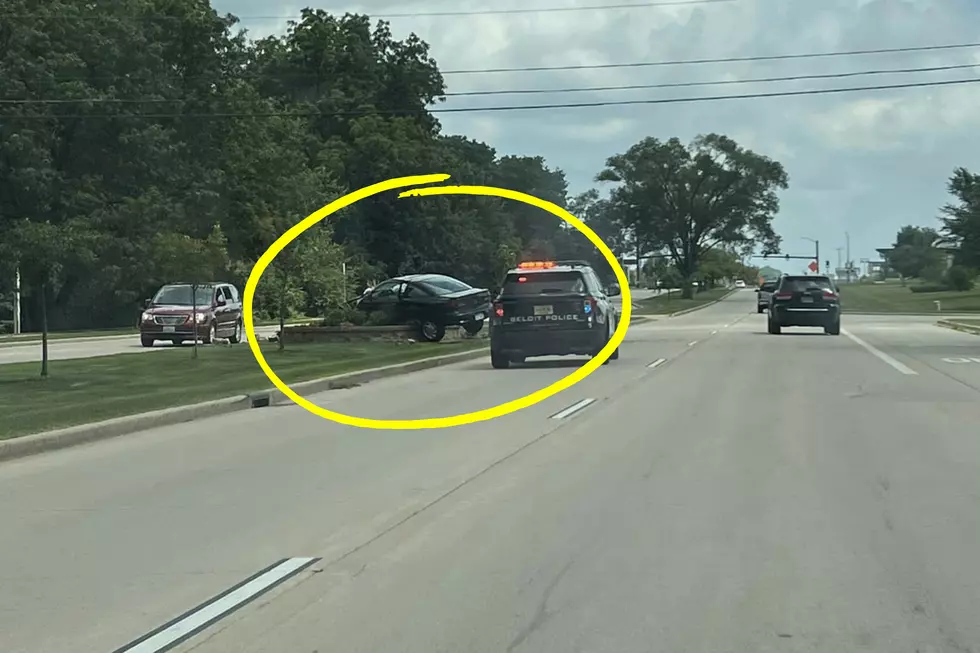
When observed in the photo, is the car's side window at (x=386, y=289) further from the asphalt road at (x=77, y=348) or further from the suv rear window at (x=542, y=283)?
the suv rear window at (x=542, y=283)

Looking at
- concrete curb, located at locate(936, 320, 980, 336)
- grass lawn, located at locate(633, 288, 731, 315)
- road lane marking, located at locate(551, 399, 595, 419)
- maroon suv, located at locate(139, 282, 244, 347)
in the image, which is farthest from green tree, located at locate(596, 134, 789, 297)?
road lane marking, located at locate(551, 399, 595, 419)

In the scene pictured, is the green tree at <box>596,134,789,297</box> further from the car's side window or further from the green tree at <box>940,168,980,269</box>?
the car's side window

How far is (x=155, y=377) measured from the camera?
22781mm

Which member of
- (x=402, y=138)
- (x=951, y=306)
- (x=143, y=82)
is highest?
(x=143, y=82)

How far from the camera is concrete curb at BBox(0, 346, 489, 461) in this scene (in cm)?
1353

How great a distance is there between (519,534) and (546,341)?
50.2ft

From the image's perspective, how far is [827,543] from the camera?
337 inches

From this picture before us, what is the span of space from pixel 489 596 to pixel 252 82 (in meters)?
64.7

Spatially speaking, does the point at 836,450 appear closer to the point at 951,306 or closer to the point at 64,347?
the point at 64,347

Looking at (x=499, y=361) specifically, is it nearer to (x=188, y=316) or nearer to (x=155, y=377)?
(x=155, y=377)

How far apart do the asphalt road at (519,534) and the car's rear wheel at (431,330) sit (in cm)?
1581

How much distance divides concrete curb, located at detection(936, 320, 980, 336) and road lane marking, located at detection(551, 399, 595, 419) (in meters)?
27.3

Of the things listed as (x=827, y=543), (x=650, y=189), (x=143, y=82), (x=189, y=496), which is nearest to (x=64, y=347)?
(x=143, y=82)

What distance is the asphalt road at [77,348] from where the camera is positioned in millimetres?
31587
